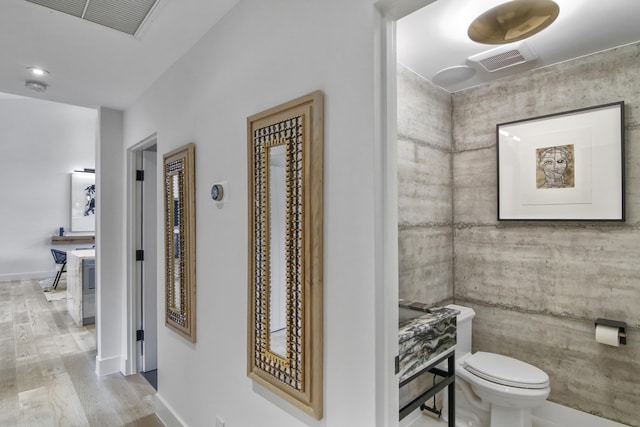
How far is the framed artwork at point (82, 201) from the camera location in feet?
26.3

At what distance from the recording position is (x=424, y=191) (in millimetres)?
2494

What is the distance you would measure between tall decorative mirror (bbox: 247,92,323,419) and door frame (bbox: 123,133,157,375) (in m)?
2.07

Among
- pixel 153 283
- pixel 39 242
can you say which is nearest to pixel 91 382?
pixel 153 283

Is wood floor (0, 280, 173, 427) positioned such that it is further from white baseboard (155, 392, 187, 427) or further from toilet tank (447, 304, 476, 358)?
toilet tank (447, 304, 476, 358)

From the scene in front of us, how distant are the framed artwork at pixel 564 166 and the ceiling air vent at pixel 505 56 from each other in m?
0.43

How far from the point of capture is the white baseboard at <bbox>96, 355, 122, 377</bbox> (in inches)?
125

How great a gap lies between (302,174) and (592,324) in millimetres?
2146

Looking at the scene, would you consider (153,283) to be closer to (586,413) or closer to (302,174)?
(302,174)

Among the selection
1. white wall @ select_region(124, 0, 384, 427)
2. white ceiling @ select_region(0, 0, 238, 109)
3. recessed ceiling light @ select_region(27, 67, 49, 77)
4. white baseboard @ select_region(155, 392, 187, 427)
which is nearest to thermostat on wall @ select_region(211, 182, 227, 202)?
white wall @ select_region(124, 0, 384, 427)

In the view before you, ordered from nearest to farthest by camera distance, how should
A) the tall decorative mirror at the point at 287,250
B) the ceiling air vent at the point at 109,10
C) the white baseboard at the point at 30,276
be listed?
the tall decorative mirror at the point at 287,250 < the ceiling air vent at the point at 109,10 < the white baseboard at the point at 30,276

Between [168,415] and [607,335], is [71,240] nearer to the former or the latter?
[168,415]

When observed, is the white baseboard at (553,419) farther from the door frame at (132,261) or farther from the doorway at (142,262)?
the door frame at (132,261)

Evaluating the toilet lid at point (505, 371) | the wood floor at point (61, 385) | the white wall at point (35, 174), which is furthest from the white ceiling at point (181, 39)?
the white wall at point (35, 174)

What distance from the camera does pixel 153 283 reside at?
330cm
